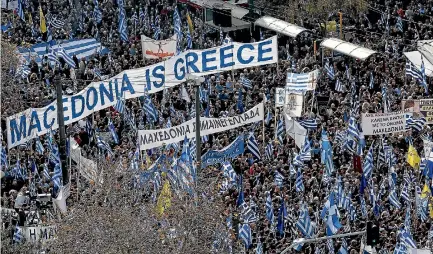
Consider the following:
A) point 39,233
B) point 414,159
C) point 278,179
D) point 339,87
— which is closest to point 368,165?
point 414,159

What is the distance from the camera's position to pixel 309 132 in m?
57.8

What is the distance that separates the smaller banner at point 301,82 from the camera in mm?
59750

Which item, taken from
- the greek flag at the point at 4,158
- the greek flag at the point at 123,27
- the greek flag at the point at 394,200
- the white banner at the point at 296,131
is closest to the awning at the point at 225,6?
the greek flag at the point at 123,27

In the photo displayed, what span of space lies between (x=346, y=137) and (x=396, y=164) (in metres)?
1.84

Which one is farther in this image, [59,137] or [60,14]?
[60,14]

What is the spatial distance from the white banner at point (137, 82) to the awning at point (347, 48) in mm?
7174

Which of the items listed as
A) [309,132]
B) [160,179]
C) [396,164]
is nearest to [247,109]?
[309,132]

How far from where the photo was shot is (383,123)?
56.5m

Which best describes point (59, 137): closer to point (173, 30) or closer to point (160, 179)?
point (160, 179)

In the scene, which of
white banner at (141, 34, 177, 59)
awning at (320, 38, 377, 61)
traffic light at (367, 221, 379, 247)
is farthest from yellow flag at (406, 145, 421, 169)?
white banner at (141, 34, 177, 59)

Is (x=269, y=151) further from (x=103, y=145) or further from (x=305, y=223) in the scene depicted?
(x=305, y=223)

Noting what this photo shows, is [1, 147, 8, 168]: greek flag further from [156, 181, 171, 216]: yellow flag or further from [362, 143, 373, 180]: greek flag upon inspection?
[362, 143, 373, 180]: greek flag

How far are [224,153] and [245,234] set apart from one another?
219 inches

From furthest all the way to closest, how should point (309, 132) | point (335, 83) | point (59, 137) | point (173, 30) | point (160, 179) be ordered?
point (173, 30)
point (335, 83)
point (309, 132)
point (59, 137)
point (160, 179)
